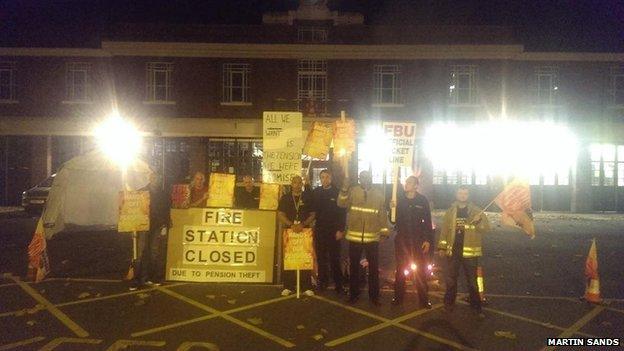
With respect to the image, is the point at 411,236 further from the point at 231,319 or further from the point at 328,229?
the point at 231,319

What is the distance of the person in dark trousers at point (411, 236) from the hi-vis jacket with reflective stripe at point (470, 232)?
→ 30 centimetres

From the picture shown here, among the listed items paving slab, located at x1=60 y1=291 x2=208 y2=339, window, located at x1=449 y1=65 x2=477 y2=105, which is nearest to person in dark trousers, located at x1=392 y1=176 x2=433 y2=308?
paving slab, located at x1=60 y1=291 x2=208 y2=339

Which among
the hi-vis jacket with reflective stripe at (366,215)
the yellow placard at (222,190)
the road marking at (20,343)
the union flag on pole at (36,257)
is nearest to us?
A: the road marking at (20,343)

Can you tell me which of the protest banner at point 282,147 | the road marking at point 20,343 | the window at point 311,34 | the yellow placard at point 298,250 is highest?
the window at point 311,34

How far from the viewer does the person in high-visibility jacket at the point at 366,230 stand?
307 inches

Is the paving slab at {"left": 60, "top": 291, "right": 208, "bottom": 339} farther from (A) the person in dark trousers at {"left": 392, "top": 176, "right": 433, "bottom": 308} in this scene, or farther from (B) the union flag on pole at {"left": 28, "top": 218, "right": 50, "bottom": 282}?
(A) the person in dark trousers at {"left": 392, "top": 176, "right": 433, "bottom": 308}

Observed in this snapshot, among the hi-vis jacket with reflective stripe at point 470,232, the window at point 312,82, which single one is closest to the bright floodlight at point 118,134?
the window at point 312,82

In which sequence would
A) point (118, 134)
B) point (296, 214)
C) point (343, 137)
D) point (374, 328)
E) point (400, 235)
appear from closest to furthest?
point (374, 328)
point (400, 235)
point (296, 214)
point (343, 137)
point (118, 134)

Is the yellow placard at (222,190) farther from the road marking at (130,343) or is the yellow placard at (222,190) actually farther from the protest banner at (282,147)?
the road marking at (130,343)

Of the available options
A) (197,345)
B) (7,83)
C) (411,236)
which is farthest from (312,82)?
(197,345)

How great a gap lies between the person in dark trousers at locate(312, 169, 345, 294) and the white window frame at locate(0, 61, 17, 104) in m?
21.3

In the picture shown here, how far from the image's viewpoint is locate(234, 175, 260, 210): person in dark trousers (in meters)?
9.53

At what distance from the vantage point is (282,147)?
31.7 ft

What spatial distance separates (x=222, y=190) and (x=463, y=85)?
17.4m
